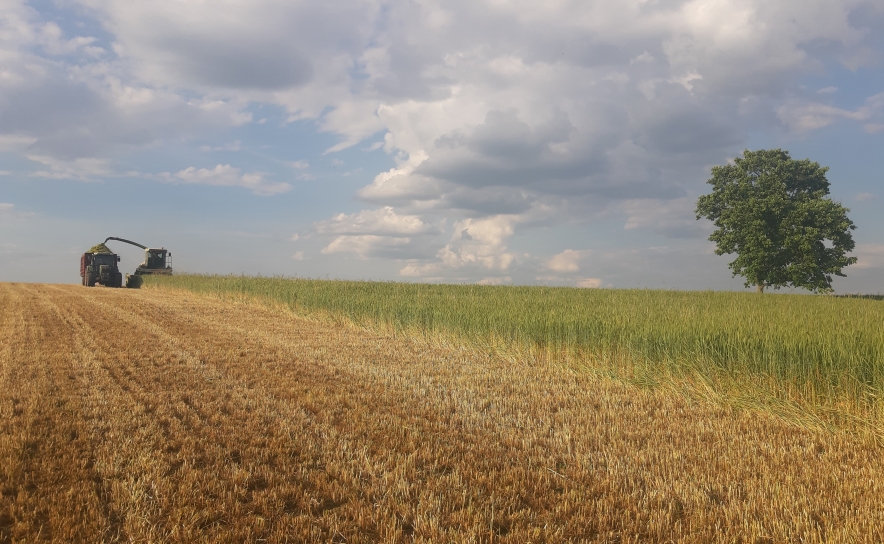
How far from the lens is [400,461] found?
4.80 metres

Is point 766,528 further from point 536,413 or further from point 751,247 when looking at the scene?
point 751,247

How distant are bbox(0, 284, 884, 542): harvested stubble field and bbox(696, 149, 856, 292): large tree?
2837 cm

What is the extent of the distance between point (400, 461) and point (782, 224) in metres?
34.1

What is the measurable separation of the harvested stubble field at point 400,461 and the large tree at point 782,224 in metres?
28.4

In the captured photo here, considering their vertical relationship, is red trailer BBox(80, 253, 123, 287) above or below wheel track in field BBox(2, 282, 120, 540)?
above

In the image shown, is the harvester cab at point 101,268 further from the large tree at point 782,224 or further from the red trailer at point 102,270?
the large tree at point 782,224

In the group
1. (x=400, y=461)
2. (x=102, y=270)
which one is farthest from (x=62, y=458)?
(x=102, y=270)

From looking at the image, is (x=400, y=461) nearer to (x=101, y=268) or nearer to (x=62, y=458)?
(x=62, y=458)

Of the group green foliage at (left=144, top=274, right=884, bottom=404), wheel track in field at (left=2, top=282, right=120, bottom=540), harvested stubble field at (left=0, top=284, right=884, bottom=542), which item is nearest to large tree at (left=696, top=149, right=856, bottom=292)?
green foliage at (left=144, top=274, right=884, bottom=404)

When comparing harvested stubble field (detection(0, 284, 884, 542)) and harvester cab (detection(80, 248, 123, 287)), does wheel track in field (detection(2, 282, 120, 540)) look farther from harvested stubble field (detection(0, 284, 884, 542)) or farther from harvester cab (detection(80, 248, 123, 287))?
harvester cab (detection(80, 248, 123, 287))

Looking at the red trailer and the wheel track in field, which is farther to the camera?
the red trailer

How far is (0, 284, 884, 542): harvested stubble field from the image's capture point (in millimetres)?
3775

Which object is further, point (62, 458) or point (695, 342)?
point (695, 342)

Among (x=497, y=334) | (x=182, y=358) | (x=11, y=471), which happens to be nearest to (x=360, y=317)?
(x=497, y=334)
